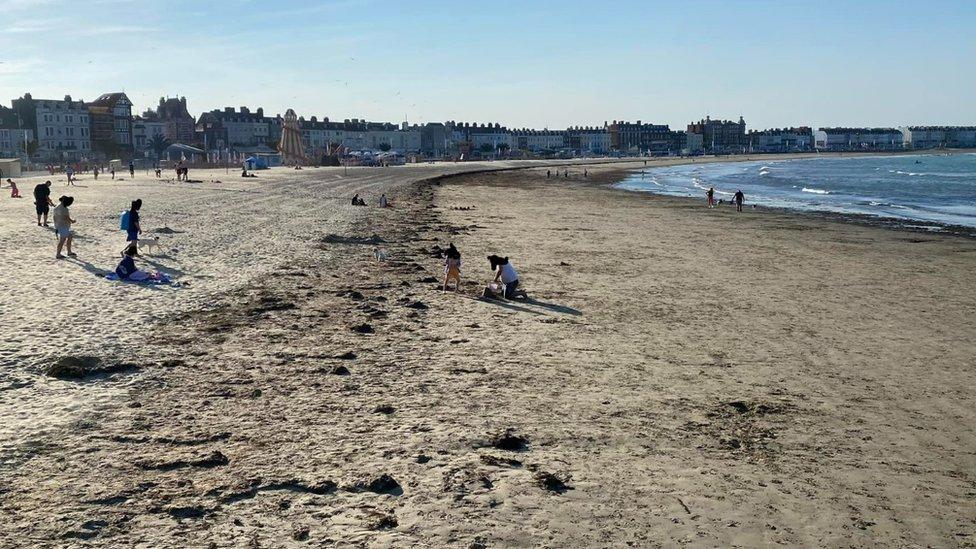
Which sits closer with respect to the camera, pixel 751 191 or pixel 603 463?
pixel 603 463

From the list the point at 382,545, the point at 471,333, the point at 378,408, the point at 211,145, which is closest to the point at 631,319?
the point at 471,333

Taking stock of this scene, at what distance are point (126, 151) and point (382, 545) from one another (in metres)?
143

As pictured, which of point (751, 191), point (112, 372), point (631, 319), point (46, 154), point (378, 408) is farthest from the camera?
point (46, 154)

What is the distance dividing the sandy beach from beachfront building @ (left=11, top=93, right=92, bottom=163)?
124134 millimetres

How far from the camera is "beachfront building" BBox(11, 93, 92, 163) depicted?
126 meters

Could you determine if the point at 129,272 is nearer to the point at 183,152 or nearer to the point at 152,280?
the point at 152,280

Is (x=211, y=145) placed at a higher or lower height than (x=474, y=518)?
higher

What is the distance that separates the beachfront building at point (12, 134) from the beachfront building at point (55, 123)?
1.08 metres

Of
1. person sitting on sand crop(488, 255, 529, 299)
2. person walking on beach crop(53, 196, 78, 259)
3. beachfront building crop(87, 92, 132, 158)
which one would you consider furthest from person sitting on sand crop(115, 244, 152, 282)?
beachfront building crop(87, 92, 132, 158)

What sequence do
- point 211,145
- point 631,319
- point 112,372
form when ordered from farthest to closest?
point 211,145 < point 631,319 < point 112,372

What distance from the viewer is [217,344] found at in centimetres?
1088

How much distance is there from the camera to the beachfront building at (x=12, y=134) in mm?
121688

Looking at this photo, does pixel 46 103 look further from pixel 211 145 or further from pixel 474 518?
pixel 474 518

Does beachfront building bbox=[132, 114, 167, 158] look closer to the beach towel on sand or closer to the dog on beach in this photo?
the dog on beach
